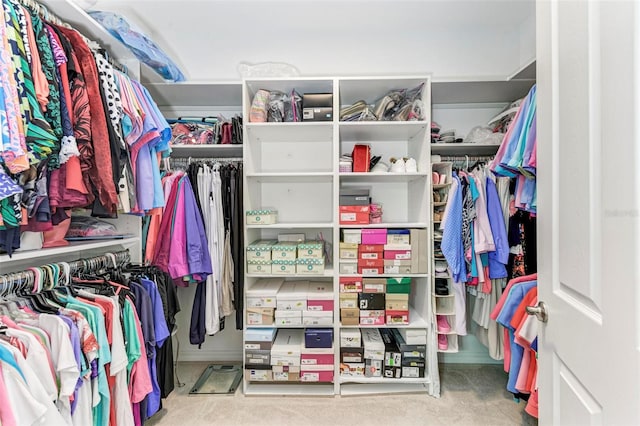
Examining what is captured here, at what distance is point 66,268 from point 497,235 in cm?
220

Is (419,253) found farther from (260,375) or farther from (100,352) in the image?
(100,352)

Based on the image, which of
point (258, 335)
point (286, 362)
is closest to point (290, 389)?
point (286, 362)

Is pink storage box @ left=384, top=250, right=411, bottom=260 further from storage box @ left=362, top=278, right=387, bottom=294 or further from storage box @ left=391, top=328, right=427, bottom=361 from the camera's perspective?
storage box @ left=391, top=328, right=427, bottom=361

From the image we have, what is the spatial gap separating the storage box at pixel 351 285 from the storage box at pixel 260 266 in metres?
0.49

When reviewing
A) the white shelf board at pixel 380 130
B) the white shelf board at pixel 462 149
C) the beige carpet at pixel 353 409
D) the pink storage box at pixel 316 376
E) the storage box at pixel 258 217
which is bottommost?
the beige carpet at pixel 353 409

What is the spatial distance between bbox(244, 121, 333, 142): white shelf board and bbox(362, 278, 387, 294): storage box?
105 cm

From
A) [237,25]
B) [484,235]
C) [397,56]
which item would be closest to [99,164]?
[237,25]

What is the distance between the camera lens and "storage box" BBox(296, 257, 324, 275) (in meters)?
2.06

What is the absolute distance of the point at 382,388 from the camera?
2086 mm

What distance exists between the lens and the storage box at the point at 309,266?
6.75 feet

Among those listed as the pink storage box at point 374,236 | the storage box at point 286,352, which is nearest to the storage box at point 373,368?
the storage box at point 286,352

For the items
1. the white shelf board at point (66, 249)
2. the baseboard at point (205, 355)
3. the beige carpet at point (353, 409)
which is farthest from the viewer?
the baseboard at point (205, 355)

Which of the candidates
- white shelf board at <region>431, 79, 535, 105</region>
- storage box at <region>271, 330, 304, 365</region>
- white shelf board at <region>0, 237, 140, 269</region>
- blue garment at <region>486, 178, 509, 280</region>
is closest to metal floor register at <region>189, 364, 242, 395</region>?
storage box at <region>271, 330, 304, 365</region>

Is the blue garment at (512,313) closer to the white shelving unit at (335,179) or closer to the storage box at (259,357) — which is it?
the white shelving unit at (335,179)
